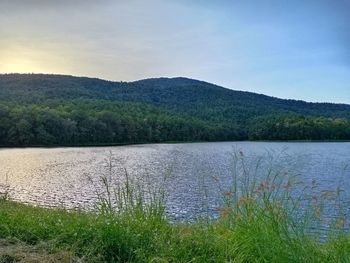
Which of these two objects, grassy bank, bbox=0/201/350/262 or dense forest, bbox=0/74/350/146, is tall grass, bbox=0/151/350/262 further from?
dense forest, bbox=0/74/350/146

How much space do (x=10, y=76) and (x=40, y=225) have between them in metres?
141

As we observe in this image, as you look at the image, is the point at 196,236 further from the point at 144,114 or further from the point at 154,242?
the point at 144,114

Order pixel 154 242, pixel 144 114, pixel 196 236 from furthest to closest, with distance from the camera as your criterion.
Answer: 1. pixel 144 114
2. pixel 196 236
3. pixel 154 242

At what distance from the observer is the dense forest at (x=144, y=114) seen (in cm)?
8512

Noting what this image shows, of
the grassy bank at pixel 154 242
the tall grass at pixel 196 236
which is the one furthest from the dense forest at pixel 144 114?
the grassy bank at pixel 154 242

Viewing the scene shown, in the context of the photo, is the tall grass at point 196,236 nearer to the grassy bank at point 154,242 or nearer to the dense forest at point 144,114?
the grassy bank at point 154,242

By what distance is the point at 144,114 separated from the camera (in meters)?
119

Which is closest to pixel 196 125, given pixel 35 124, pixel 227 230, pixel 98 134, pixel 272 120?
pixel 272 120

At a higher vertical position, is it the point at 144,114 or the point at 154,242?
the point at 144,114

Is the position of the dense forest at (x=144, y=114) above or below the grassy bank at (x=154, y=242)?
above

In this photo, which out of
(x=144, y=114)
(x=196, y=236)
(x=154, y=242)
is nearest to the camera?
(x=154, y=242)

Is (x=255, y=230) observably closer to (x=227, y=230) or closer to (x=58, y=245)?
(x=227, y=230)

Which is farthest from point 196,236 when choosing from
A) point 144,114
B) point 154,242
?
point 144,114

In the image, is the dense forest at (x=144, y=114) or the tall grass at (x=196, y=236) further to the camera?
the dense forest at (x=144, y=114)
